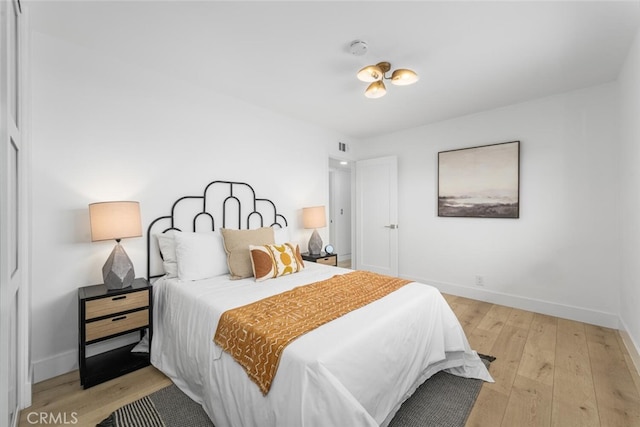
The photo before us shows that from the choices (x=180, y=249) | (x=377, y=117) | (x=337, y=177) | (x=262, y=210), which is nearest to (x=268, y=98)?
(x=262, y=210)

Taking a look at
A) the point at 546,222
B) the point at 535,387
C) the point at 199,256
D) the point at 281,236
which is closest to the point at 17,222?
the point at 199,256

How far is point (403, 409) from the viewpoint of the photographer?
1.73m

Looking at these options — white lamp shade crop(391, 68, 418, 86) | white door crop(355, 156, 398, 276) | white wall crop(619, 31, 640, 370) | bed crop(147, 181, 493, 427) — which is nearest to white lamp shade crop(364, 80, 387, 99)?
white lamp shade crop(391, 68, 418, 86)

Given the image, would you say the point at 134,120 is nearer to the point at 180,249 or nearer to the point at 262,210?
the point at 180,249

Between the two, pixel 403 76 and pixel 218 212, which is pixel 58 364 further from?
pixel 403 76

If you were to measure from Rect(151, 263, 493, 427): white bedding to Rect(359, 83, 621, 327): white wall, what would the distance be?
1857 millimetres

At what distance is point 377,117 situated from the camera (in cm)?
391

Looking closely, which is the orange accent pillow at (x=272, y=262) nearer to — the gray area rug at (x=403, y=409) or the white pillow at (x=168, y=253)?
the white pillow at (x=168, y=253)

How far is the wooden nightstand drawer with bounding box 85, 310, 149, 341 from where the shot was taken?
1937mm

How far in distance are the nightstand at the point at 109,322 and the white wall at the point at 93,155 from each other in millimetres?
266

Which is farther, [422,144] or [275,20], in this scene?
[422,144]

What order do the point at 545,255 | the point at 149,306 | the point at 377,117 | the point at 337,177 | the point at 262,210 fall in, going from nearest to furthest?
the point at 149,306
the point at 545,255
the point at 262,210
the point at 377,117
the point at 337,177

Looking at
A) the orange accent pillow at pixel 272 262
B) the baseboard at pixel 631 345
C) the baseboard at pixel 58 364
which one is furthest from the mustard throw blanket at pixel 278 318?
the baseboard at pixel 631 345

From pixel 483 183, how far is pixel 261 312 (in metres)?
3.34
